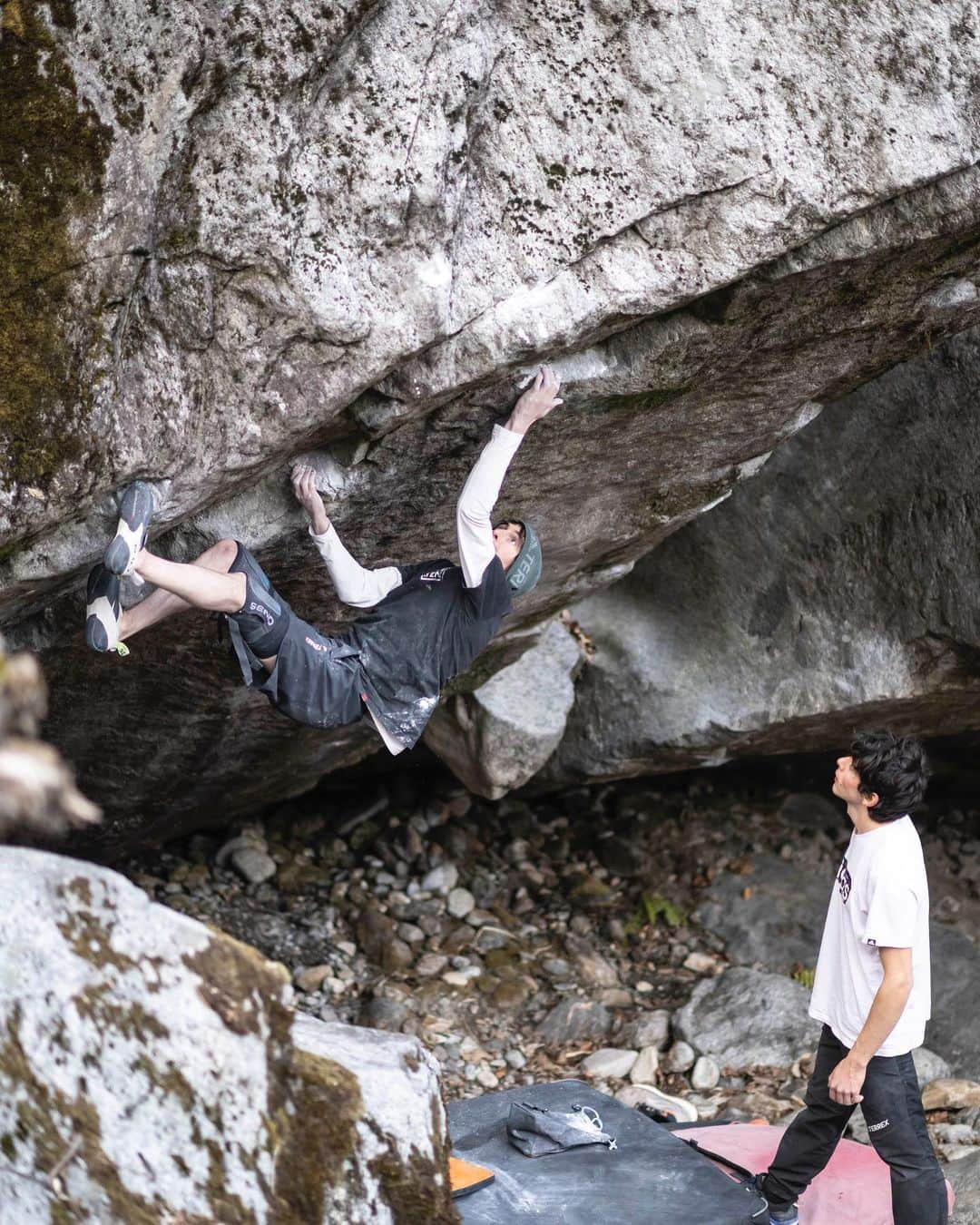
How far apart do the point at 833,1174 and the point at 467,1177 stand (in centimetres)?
165

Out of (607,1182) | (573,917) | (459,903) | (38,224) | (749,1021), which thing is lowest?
(749,1021)

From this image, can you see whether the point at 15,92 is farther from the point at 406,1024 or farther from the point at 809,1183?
the point at 406,1024

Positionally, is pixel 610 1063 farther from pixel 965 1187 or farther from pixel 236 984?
pixel 236 984

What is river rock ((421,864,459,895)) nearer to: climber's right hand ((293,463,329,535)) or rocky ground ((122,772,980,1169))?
rocky ground ((122,772,980,1169))

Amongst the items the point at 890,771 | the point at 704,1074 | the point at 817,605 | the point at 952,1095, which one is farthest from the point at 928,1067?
the point at 890,771

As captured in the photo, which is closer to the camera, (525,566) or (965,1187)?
(525,566)

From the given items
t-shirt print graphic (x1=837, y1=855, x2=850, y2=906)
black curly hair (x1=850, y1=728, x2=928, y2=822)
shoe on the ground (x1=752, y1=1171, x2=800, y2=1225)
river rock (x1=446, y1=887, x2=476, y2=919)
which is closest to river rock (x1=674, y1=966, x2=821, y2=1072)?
river rock (x1=446, y1=887, x2=476, y2=919)

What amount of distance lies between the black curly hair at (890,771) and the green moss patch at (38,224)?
3034 millimetres

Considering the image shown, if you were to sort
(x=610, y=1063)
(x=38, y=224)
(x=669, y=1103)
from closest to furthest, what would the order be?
1. (x=38, y=224)
2. (x=669, y=1103)
3. (x=610, y=1063)

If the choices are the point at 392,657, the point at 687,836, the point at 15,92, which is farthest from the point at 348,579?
the point at 687,836

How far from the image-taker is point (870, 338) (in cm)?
602

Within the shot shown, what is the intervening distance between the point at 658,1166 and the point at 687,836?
5.14 meters

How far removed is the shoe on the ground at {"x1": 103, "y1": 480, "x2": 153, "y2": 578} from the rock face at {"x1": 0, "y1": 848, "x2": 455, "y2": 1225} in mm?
1337

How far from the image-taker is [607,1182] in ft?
17.3
